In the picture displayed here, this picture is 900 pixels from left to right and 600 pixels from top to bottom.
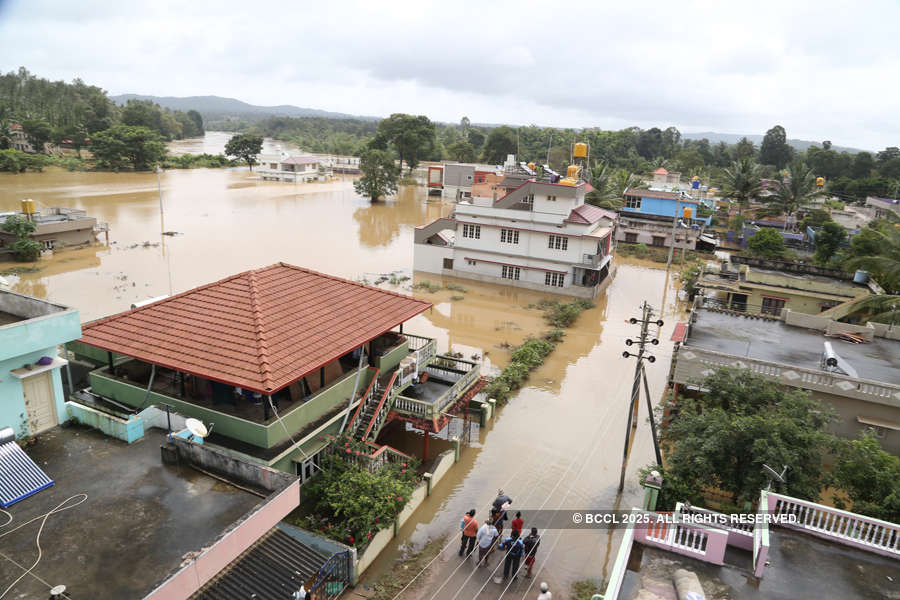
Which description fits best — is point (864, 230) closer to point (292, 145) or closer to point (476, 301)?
point (476, 301)

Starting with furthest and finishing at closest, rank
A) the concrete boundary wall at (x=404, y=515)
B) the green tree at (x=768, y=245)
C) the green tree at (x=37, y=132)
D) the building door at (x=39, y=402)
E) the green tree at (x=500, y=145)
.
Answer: the green tree at (x=500, y=145) → the green tree at (x=37, y=132) → the green tree at (x=768, y=245) → the concrete boundary wall at (x=404, y=515) → the building door at (x=39, y=402)

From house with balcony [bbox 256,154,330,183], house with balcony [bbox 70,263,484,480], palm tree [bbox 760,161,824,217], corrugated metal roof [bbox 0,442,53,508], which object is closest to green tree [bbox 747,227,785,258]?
palm tree [bbox 760,161,824,217]

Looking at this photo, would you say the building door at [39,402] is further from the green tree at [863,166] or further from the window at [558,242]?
the green tree at [863,166]

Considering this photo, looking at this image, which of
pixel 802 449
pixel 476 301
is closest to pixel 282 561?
pixel 802 449

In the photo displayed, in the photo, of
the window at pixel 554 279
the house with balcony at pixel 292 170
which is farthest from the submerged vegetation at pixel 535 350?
the house with balcony at pixel 292 170

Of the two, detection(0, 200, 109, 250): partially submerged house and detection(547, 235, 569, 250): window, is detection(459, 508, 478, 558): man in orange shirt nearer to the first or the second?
detection(547, 235, 569, 250): window

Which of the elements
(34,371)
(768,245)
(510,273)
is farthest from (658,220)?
(34,371)
